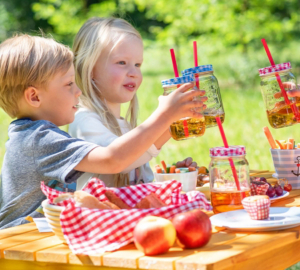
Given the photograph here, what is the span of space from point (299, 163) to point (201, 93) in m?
0.65

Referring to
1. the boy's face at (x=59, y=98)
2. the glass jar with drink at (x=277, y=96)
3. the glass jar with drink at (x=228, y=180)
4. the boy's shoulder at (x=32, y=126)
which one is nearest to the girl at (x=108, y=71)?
the boy's face at (x=59, y=98)

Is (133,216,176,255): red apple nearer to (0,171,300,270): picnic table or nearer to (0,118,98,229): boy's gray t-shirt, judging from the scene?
(0,171,300,270): picnic table

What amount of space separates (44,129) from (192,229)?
837 millimetres

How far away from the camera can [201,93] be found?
1786mm

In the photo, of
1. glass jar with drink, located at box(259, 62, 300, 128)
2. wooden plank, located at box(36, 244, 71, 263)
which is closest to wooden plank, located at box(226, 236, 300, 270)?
wooden plank, located at box(36, 244, 71, 263)

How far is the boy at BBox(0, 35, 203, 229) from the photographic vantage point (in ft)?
6.07

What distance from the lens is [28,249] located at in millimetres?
1437

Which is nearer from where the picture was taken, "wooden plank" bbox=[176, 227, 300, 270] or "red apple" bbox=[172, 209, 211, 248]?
"wooden plank" bbox=[176, 227, 300, 270]

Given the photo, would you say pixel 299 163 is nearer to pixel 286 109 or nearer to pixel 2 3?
pixel 286 109

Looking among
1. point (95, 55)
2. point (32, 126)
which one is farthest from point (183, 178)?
point (95, 55)

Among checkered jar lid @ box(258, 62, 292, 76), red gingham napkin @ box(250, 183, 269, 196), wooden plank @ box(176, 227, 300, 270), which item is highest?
checkered jar lid @ box(258, 62, 292, 76)

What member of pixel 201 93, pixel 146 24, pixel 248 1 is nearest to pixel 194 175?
pixel 201 93

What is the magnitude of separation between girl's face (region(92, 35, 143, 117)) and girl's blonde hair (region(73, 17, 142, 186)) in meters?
0.03

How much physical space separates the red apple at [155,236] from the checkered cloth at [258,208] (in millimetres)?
339
